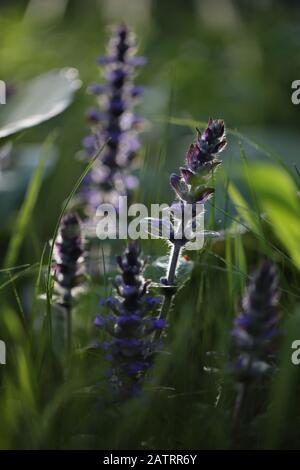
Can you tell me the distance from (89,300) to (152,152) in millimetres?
2366

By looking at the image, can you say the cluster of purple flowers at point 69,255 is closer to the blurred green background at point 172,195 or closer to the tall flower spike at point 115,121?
the blurred green background at point 172,195

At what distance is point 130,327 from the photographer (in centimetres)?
135

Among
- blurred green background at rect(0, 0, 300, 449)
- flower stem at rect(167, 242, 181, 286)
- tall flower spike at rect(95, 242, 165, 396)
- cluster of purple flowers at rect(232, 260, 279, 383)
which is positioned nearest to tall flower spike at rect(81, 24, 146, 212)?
blurred green background at rect(0, 0, 300, 449)

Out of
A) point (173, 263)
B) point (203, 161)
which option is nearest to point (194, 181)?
point (203, 161)

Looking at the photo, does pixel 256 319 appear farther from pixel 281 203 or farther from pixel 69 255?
pixel 281 203

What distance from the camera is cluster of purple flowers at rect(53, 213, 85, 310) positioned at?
1.63 metres

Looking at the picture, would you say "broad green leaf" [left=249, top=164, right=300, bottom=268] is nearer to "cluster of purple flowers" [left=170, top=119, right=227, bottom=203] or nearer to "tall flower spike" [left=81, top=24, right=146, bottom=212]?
"cluster of purple flowers" [left=170, top=119, right=227, bottom=203]

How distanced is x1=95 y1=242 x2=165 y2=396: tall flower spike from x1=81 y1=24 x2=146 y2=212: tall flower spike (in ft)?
3.19

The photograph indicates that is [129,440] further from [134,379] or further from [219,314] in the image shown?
[219,314]

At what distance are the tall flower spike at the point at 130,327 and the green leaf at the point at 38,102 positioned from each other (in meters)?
0.73

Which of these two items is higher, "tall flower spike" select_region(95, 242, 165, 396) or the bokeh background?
the bokeh background

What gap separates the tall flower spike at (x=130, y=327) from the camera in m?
1.33

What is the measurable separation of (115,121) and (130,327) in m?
1.22

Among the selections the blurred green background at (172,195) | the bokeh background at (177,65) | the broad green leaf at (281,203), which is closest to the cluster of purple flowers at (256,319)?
the blurred green background at (172,195)
